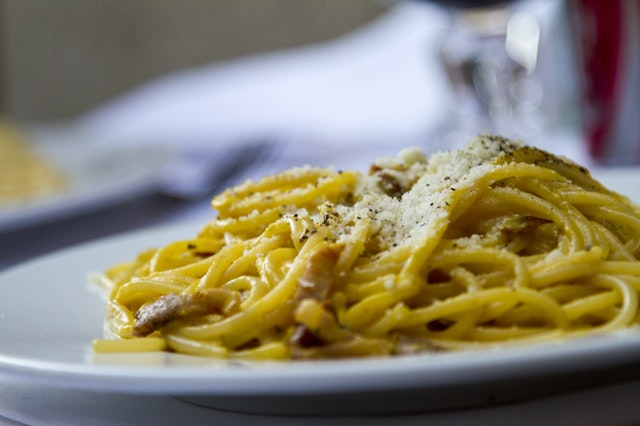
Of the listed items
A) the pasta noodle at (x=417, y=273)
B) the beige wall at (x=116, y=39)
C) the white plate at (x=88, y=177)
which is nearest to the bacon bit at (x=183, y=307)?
the pasta noodle at (x=417, y=273)

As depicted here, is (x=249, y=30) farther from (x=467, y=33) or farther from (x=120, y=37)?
(x=467, y=33)

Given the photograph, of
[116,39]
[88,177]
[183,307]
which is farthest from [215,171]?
[116,39]

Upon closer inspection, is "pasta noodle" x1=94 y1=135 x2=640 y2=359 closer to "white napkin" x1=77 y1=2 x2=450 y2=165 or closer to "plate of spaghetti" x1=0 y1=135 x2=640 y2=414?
"plate of spaghetti" x1=0 y1=135 x2=640 y2=414

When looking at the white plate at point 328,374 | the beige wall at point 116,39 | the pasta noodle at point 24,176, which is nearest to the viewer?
the white plate at point 328,374

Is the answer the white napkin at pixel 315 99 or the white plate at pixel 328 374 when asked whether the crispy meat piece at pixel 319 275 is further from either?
the white napkin at pixel 315 99

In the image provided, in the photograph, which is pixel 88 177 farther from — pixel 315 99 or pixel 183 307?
pixel 183 307

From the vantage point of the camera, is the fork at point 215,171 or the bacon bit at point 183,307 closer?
the bacon bit at point 183,307
